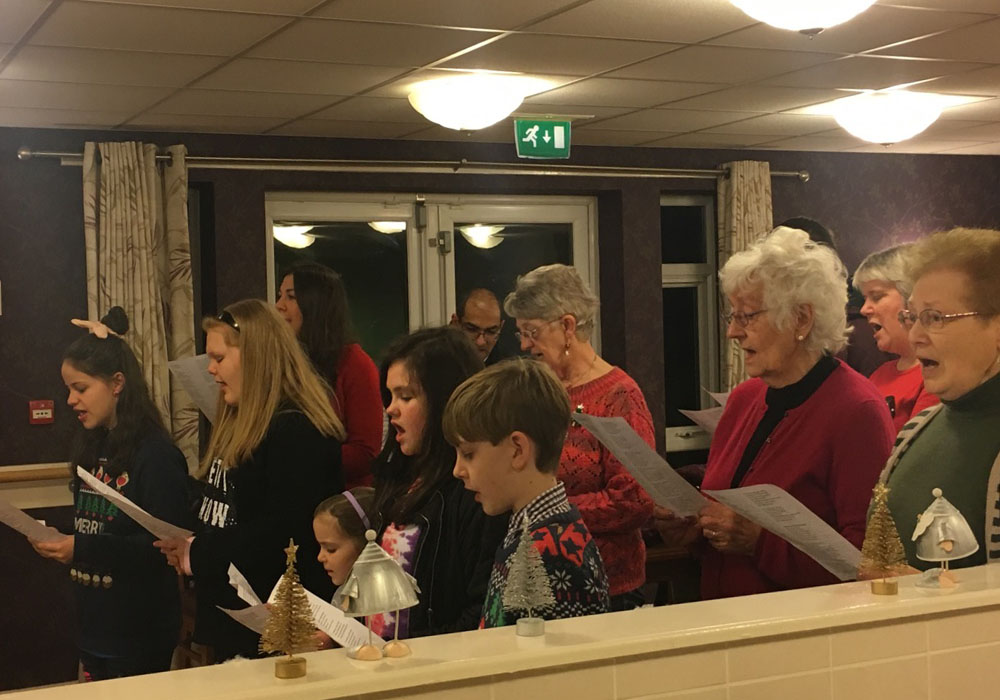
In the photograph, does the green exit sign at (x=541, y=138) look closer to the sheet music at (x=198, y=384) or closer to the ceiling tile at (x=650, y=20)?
the ceiling tile at (x=650, y=20)

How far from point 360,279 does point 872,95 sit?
104 inches

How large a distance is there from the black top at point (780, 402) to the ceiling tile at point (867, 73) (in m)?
2.50

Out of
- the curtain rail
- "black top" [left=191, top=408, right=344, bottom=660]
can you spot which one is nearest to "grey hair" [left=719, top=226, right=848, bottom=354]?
"black top" [left=191, top=408, right=344, bottom=660]

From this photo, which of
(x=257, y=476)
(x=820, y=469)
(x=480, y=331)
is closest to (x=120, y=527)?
(x=257, y=476)

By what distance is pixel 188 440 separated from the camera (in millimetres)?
5348

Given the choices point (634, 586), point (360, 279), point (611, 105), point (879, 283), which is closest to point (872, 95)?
point (611, 105)

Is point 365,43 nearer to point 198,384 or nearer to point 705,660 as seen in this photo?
point 198,384

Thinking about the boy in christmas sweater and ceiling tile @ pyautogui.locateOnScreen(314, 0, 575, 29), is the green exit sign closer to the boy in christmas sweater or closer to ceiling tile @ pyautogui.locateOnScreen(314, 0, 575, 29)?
ceiling tile @ pyautogui.locateOnScreen(314, 0, 575, 29)

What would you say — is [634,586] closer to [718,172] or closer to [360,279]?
[360,279]

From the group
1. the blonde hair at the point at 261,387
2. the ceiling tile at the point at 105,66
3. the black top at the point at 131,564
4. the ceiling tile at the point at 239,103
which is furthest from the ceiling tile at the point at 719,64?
the black top at the point at 131,564

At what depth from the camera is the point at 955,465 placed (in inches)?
68.3

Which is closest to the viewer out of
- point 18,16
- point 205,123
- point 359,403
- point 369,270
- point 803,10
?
point 803,10

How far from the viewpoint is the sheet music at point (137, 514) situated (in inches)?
99.5

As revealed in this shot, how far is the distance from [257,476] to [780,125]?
4139 millimetres
